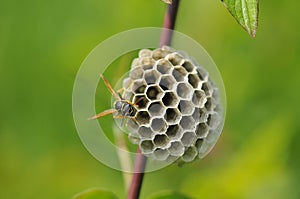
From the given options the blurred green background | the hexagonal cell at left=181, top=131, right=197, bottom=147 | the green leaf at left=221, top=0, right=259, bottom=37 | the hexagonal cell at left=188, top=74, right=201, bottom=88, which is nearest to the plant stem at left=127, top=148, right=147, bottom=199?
the hexagonal cell at left=181, top=131, right=197, bottom=147

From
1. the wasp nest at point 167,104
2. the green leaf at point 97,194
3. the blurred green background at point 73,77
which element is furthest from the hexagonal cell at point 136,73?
the blurred green background at point 73,77

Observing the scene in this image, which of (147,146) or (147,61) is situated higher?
(147,61)

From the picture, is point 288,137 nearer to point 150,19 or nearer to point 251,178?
point 251,178

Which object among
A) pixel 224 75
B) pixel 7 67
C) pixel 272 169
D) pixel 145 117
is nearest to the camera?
pixel 145 117

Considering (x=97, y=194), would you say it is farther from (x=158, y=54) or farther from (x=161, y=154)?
(x=158, y=54)

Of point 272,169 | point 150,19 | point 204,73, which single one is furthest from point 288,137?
point 204,73

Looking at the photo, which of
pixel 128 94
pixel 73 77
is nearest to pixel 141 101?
pixel 128 94
